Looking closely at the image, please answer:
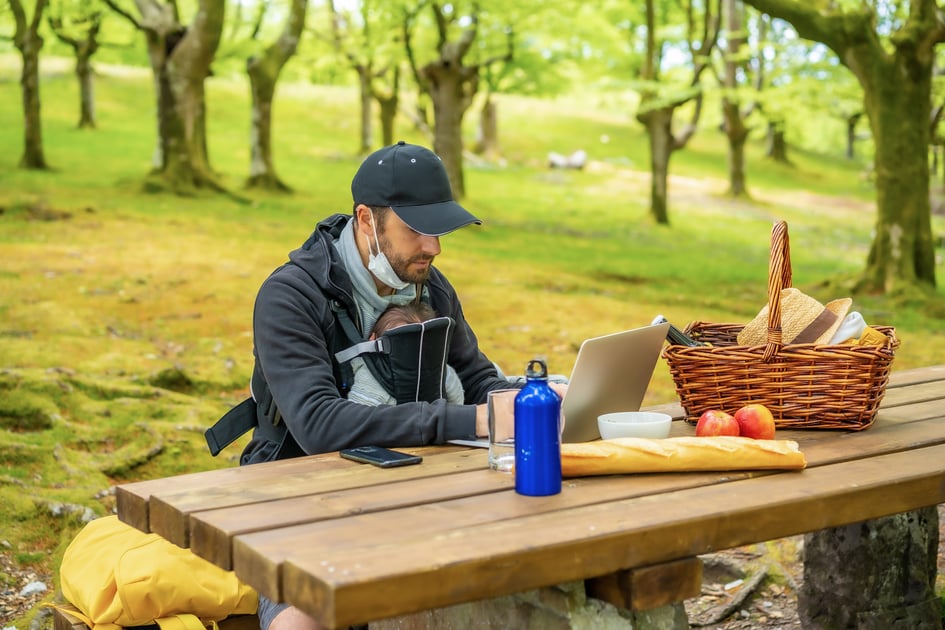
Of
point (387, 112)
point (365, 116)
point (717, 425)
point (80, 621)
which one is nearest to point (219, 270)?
point (80, 621)

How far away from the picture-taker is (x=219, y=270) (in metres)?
10.8

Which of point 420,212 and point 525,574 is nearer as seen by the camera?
point 525,574

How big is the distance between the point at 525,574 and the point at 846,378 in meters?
1.35

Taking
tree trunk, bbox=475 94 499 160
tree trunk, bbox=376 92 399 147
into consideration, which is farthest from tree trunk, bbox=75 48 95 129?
tree trunk, bbox=475 94 499 160

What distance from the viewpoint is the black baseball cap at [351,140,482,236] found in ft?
Answer: 9.81

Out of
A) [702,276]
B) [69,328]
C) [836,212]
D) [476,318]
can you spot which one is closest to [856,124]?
[836,212]

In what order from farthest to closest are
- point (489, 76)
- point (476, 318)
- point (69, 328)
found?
point (489, 76)
point (476, 318)
point (69, 328)

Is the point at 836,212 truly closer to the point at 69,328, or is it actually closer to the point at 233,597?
the point at 69,328

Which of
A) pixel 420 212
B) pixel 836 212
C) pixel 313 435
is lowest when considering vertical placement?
pixel 836 212

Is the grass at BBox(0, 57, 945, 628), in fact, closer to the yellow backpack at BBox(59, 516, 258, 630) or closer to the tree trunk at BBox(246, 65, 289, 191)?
the tree trunk at BBox(246, 65, 289, 191)

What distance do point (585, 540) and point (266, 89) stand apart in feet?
55.7

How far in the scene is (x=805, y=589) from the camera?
3.54 m

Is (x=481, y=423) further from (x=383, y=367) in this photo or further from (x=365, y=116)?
(x=365, y=116)

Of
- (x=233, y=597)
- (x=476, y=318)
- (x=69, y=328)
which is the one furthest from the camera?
(x=476, y=318)
